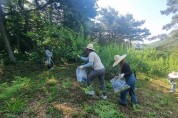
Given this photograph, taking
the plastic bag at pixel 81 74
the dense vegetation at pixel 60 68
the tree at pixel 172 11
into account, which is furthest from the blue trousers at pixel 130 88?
the tree at pixel 172 11

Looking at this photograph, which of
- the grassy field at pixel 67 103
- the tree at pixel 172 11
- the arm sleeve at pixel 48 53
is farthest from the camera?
the tree at pixel 172 11

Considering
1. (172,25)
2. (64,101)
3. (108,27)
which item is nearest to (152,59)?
(64,101)

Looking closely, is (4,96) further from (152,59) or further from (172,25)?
(172,25)

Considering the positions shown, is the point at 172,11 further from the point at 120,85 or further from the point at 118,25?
the point at 120,85

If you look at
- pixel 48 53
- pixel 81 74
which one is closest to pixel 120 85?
pixel 81 74

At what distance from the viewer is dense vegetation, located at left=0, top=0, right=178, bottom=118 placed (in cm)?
809

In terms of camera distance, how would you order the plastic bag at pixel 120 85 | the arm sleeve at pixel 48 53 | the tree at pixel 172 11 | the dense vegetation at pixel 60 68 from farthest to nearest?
the tree at pixel 172 11
the arm sleeve at pixel 48 53
the plastic bag at pixel 120 85
the dense vegetation at pixel 60 68

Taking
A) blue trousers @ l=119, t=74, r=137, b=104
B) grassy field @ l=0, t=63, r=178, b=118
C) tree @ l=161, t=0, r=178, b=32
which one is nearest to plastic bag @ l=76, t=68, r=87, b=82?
grassy field @ l=0, t=63, r=178, b=118

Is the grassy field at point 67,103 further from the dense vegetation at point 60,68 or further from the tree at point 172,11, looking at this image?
the tree at point 172,11

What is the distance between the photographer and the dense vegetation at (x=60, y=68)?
26.6 feet

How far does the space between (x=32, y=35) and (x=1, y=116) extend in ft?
24.7

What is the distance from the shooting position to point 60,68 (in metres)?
14.1

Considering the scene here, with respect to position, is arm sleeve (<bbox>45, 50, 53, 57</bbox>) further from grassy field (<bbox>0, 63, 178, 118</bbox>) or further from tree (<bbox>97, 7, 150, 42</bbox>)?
tree (<bbox>97, 7, 150, 42</bbox>)

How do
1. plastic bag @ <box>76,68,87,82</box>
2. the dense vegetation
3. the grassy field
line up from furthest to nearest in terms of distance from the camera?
plastic bag @ <box>76,68,87,82</box> → the dense vegetation → the grassy field
